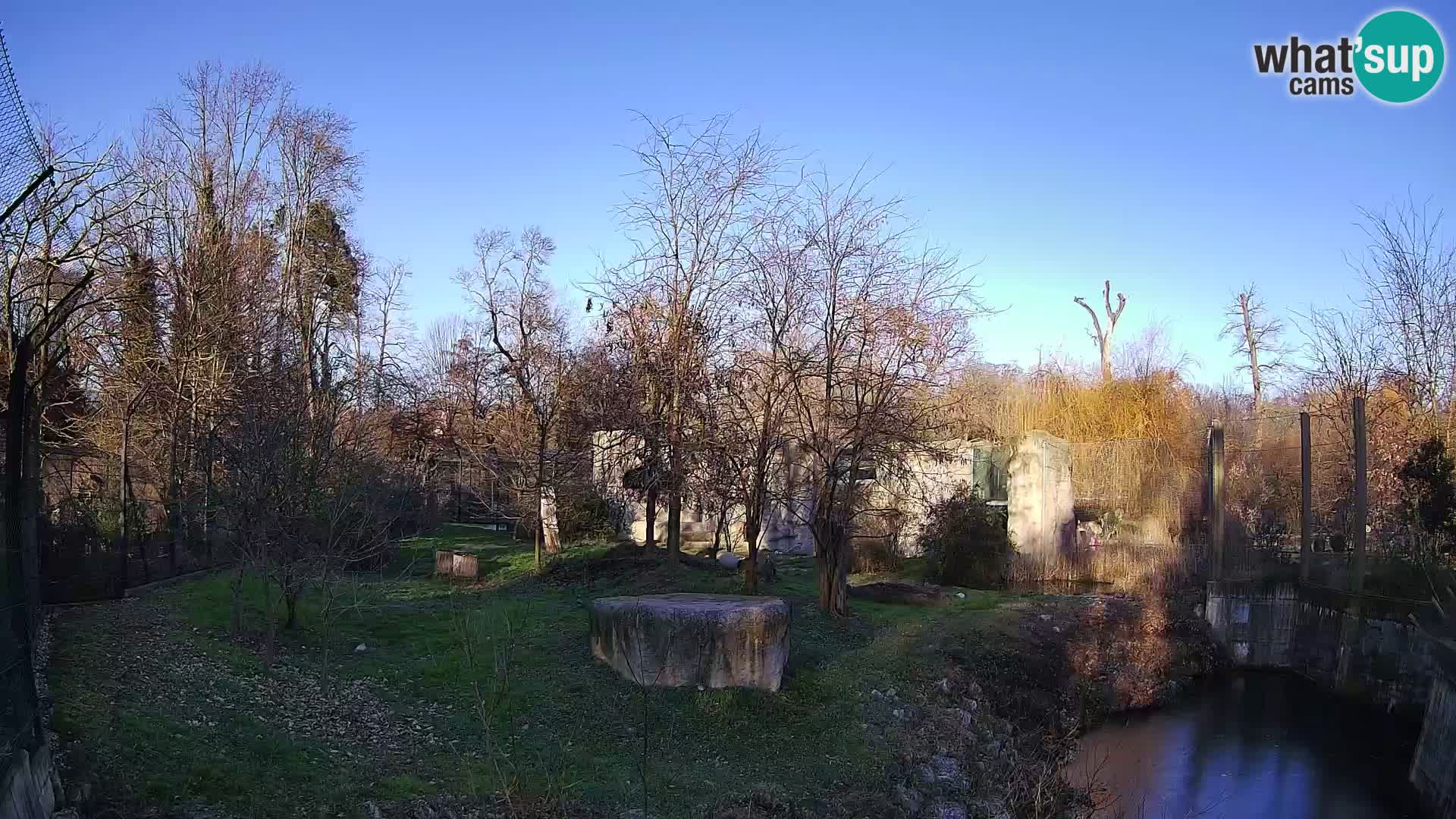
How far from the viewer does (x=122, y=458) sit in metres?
16.2

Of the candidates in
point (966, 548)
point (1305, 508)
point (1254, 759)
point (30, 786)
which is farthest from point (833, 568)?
point (30, 786)

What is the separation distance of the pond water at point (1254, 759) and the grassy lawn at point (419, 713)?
2.70m

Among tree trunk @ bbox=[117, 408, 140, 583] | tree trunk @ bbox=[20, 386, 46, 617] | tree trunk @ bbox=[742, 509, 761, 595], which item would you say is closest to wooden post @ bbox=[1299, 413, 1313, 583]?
tree trunk @ bbox=[742, 509, 761, 595]

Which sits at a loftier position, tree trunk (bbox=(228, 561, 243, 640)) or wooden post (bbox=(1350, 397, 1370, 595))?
wooden post (bbox=(1350, 397, 1370, 595))

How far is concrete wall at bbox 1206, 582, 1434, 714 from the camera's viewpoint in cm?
1427

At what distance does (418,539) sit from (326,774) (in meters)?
17.6

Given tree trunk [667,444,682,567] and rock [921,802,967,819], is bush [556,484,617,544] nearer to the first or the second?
tree trunk [667,444,682,567]

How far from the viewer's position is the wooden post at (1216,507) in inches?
723

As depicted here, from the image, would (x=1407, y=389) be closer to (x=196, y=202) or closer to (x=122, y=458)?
(x=122, y=458)

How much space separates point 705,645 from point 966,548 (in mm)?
11937

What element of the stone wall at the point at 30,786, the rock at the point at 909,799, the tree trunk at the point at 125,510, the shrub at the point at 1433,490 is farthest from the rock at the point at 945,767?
the tree trunk at the point at 125,510

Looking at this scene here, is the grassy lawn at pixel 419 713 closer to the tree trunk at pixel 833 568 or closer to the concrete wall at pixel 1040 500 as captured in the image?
the tree trunk at pixel 833 568

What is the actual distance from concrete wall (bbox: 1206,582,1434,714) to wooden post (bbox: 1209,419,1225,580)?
397mm

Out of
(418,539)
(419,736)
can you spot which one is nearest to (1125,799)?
(419,736)
